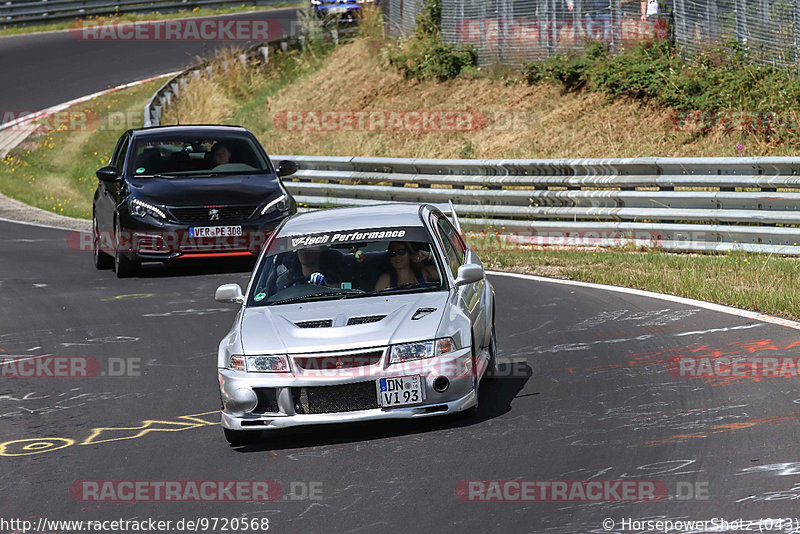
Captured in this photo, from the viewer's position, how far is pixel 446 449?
290 inches

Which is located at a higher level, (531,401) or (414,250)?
(414,250)

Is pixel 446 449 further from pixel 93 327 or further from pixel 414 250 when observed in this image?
pixel 93 327

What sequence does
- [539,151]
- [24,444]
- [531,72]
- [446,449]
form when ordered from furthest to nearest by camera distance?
1. [531,72]
2. [539,151]
3. [24,444]
4. [446,449]

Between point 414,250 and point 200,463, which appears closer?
point 200,463

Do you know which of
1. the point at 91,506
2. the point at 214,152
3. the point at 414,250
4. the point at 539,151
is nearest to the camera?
the point at 91,506

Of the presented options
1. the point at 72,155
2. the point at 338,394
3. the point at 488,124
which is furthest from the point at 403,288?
the point at 72,155

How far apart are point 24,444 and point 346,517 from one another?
9.69 feet

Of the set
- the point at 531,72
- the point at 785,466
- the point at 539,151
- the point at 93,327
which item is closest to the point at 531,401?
the point at 785,466

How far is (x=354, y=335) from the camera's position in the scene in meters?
7.72

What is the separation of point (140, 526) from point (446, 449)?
1.90 m

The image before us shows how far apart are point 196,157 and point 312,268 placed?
7.93m

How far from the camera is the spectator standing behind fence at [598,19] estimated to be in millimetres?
23500

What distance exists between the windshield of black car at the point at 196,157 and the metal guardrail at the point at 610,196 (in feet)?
10.4

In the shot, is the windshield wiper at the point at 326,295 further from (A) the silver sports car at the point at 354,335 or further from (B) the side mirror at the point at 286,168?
(B) the side mirror at the point at 286,168
